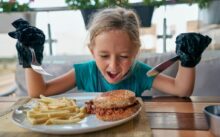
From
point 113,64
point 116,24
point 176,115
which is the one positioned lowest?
point 176,115

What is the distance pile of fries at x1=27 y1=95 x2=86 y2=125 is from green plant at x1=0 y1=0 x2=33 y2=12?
155cm

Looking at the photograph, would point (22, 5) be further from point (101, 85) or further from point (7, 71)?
point (101, 85)

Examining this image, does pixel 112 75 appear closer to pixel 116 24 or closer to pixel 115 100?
pixel 116 24

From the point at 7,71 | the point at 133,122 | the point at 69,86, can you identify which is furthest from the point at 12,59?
the point at 133,122

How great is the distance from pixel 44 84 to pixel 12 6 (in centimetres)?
124

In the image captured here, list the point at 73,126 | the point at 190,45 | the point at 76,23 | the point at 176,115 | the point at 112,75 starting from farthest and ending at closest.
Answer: the point at 76,23 < the point at 112,75 < the point at 190,45 < the point at 176,115 < the point at 73,126

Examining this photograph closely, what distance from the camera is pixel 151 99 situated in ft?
3.45

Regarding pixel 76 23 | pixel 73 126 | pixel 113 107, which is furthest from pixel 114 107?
pixel 76 23

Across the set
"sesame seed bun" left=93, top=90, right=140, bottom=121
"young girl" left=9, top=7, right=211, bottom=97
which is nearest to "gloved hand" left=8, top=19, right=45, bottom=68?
"young girl" left=9, top=7, right=211, bottom=97

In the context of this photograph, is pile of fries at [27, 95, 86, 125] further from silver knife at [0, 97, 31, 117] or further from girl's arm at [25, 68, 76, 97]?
girl's arm at [25, 68, 76, 97]

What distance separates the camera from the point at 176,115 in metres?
0.85

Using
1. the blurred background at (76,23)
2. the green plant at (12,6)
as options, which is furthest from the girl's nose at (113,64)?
the green plant at (12,6)

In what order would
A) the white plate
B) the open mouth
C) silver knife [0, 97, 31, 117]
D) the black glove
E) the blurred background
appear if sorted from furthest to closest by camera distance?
the blurred background < the open mouth < the black glove < silver knife [0, 97, 31, 117] < the white plate

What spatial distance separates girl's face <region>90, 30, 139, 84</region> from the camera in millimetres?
1044
